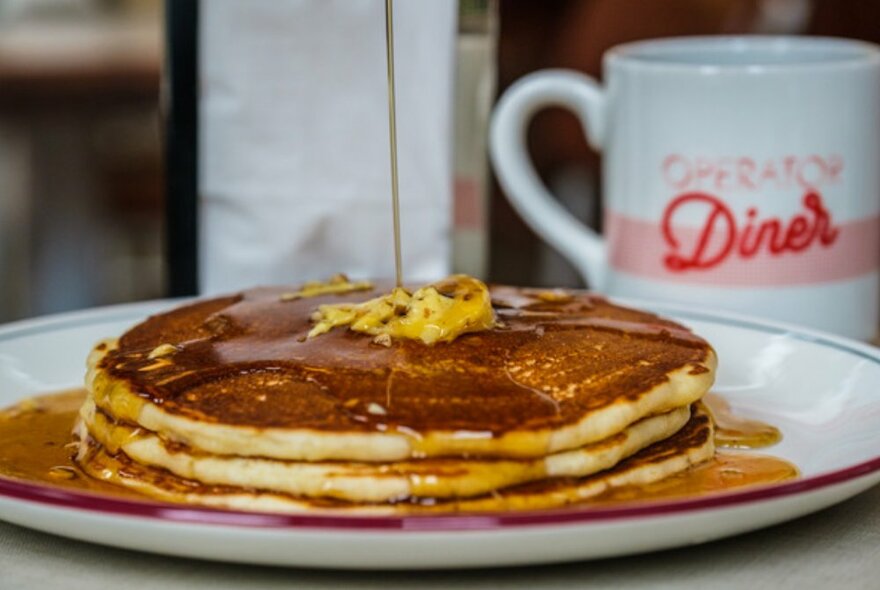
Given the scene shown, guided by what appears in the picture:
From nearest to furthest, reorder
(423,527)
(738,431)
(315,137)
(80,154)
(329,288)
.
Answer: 1. (423,527)
2. (738,431)
3. (329,288)
4. (315,137)
5. (80,154)

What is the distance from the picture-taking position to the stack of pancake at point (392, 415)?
91 centimetres

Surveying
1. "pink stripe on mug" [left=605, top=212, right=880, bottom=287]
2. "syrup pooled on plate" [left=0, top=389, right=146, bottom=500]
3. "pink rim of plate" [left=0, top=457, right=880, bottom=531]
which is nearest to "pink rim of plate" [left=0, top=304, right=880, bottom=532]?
"pink rim of plate" [left=0, top=457, right=880, bottom=531]

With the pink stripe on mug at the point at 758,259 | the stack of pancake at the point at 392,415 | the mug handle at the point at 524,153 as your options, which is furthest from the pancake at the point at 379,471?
the mug handle at the point at 524,153

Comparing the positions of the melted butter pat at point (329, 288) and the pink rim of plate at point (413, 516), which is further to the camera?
the melted butter pat at point (329, 288)

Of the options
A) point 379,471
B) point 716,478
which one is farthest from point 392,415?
point 716,478

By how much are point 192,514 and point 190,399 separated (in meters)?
0.18

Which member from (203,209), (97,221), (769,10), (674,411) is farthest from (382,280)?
(97,221)

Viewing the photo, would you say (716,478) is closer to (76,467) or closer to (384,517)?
(384,517)

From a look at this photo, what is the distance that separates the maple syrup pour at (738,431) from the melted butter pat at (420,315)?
0.22 metres

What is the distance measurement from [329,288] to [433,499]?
1.29ft

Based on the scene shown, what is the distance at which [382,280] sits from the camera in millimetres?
1361

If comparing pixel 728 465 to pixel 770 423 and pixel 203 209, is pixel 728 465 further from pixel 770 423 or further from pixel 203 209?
pixel 203 209

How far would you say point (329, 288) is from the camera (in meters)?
1.26

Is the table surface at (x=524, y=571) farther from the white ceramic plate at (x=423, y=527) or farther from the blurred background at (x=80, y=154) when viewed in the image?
the blurred background at (x=80, y=154)
